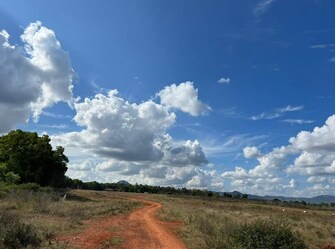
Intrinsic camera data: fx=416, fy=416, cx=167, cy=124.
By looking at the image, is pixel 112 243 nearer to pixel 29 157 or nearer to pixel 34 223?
pixel 34 223

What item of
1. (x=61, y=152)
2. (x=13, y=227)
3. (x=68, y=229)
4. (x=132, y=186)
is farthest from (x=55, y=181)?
(x=132, y=186)

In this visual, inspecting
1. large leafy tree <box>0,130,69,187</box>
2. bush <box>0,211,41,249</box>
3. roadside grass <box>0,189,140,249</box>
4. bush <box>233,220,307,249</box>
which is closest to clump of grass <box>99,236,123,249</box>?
roadside grass <box>0,189,140,249</box>

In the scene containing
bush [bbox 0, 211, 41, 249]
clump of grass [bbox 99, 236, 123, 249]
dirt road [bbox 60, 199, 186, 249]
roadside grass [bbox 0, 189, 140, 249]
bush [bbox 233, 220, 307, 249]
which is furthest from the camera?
dirt road [bbox 60, 199, 186, 249]

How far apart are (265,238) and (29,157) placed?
47607 mm

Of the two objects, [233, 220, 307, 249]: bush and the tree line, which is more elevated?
the tree line

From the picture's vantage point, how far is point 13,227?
591 inches

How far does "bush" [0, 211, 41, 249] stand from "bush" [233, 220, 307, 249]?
7.68m

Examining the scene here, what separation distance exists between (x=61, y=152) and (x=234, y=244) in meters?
52.3

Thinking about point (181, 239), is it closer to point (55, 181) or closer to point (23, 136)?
point (23, 136)

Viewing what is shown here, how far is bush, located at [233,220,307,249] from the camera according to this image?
1532 centimetres

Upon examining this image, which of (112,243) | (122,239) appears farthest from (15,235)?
(122,239)

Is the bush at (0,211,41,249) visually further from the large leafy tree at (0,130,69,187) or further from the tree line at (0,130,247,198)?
the large leafy tree at (0,130,69,187)

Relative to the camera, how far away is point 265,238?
1561cm

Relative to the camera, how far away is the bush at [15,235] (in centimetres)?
1408
